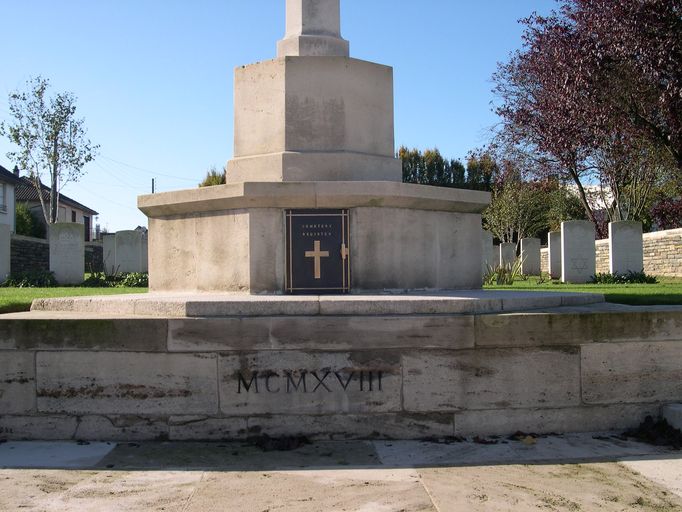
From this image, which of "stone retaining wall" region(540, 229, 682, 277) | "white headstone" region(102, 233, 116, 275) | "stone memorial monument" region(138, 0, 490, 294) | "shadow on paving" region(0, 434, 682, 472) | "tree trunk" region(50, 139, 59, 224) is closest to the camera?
"shadow on paving" region(0, 434, 682, 472)

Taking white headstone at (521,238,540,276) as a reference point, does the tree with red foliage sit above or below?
above

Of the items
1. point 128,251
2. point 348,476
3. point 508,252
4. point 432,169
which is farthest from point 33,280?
point 432,169

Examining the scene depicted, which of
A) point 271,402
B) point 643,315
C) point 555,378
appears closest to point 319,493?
point 271,402

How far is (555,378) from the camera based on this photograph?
4.37 m

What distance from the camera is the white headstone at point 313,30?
6.30 meters

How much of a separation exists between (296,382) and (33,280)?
15802mm

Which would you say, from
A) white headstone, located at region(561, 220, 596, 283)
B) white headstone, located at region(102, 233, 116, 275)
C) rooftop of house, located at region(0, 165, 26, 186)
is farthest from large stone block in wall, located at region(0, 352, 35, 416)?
rooftop of house, located at region(0, 165, 26, 186)

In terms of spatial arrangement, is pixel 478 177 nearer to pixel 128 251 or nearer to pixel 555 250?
pixel 555 250

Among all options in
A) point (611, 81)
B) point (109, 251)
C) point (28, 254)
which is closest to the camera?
point (611, 81)

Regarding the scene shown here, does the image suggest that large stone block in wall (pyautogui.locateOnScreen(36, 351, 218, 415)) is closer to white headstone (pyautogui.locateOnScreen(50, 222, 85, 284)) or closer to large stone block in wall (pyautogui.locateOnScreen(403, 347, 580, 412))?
large stone block in wall (pyautogui.locateOnScreen(403, 347, 580, 412))

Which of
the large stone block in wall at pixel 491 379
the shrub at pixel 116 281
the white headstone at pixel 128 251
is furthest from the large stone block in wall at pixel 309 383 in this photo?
the white headstone at pixel 128 251

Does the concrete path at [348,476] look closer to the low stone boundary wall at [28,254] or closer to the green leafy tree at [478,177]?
the low stone boundary wall at [28,254]

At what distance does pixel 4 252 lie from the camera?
60.0ft

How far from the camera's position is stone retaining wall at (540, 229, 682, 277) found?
65.1 feet
